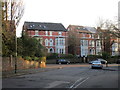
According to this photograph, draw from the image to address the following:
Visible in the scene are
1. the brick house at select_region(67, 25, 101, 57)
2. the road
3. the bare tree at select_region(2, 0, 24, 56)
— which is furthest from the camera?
the brick house at select_region(67, 25, 101, 57)

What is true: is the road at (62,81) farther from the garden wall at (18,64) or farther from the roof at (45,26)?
the roof at (45,26)

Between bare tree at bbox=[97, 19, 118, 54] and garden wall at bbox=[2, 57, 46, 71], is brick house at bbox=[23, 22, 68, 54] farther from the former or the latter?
garden wall at bbox=[2, 57, 46, 71]

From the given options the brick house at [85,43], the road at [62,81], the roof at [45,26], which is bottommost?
the road at [62,81]

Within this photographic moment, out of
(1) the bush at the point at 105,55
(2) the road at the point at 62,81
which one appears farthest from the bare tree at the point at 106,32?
(2) the road at the point at 62,81

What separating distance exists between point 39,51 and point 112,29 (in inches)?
567

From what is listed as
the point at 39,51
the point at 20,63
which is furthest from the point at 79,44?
the point at 20,63

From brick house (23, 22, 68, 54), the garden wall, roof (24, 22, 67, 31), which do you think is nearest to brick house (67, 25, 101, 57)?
roof (24, 22, 67, 31)

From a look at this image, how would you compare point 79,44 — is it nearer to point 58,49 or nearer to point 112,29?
point 58,49

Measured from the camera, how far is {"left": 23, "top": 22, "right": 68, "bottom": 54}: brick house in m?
79.4

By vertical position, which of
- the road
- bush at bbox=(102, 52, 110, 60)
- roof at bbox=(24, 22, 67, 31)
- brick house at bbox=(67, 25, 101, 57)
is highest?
roof at bbox=(24, 22, 67, 31)

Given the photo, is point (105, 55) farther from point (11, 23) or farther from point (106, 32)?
point (11, 23)

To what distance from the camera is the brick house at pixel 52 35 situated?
79.4 metres

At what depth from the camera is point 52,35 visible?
8088 centimetres

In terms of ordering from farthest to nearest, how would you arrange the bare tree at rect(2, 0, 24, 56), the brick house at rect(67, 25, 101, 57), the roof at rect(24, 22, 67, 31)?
the brick house at rect(67, 25, 101, 57) < the roof at rect(24, 22, 67, 31) < the bare tree at rect(2, 0, 24, 56)
